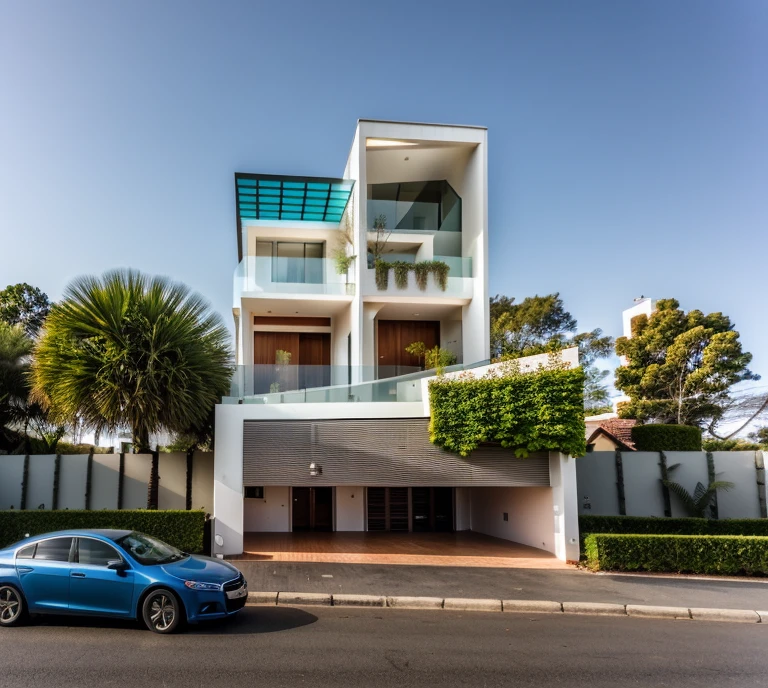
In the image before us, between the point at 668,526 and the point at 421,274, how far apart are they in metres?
10.8

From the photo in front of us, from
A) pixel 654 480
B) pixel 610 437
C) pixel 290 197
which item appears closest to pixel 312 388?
pixel 290 197

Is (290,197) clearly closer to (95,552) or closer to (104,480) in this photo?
(104,480)

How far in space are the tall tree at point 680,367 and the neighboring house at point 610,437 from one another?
24.4 feet

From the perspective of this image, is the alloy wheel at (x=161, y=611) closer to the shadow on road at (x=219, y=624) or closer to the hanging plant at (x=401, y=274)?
the shadow on road at (x=219, y=624)

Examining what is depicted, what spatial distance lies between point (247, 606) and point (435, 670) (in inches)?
175

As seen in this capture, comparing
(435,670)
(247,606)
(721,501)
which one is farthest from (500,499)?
(435,670)

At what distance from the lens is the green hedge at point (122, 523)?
15.1 meters

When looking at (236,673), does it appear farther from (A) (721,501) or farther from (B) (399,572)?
(A) (721,501)

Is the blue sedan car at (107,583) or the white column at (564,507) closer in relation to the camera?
the blue sedan car at (107,583)

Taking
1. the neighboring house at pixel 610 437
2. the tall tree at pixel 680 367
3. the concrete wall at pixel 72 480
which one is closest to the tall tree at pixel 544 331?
the tall tree at pixel 680 367

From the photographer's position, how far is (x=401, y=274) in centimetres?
2155

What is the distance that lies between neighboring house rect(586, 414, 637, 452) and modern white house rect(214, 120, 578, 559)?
4473mm

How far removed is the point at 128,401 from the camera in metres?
15.3

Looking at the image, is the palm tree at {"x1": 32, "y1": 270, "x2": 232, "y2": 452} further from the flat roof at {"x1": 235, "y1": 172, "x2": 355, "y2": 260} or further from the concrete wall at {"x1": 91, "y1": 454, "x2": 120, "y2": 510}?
the flat roof at {"x1": 235, "y1": 172, "x2": 355, "y2": 260}
